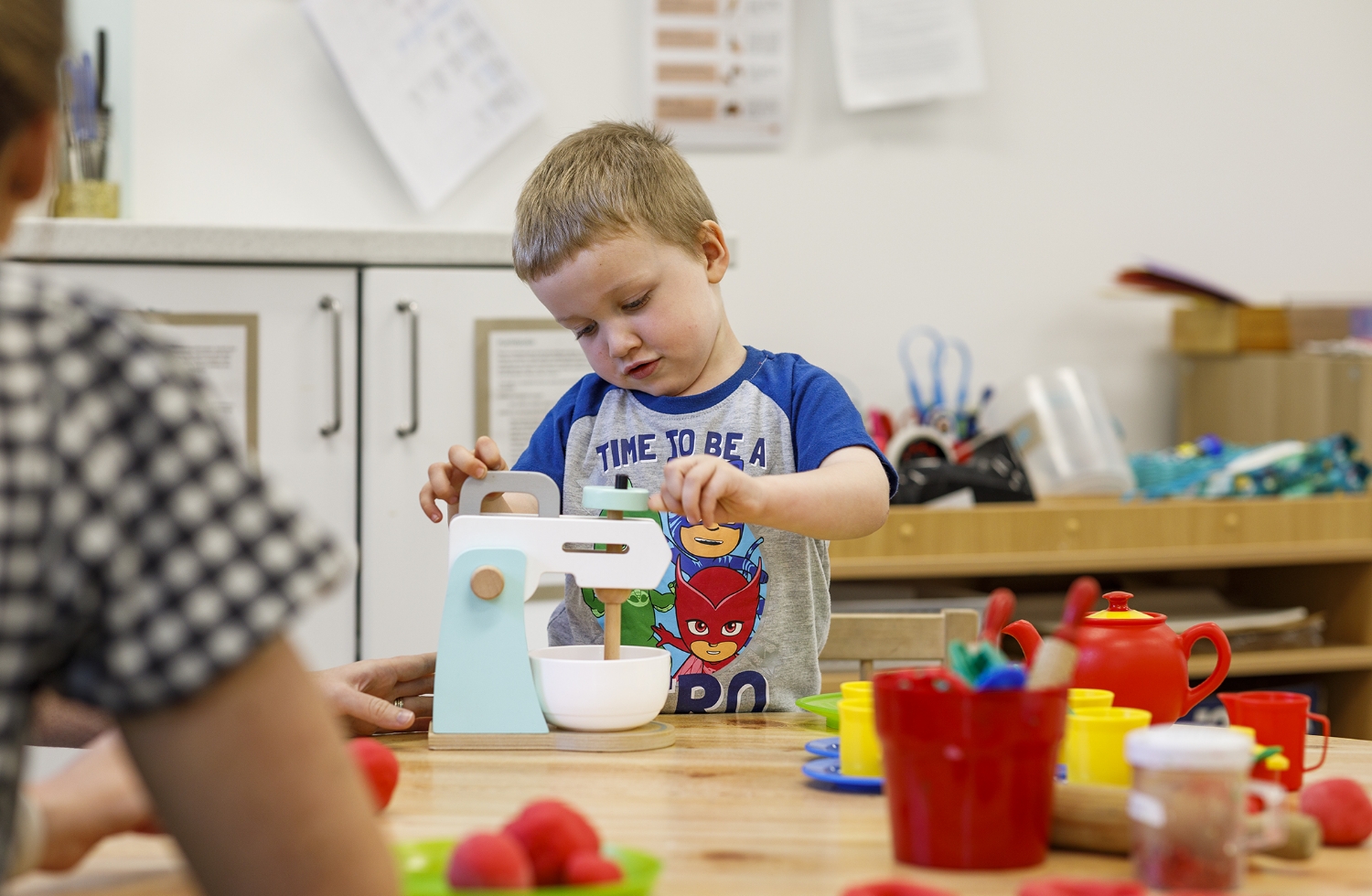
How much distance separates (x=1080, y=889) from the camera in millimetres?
576

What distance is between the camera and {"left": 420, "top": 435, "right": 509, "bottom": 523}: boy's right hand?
1.11 m

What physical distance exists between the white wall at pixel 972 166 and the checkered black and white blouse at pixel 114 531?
85.1 inches

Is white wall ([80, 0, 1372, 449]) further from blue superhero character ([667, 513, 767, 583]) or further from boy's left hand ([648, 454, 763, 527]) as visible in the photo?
boy's left hand ([648, 454, 763, 527])

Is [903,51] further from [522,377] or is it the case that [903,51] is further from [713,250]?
[713,250]

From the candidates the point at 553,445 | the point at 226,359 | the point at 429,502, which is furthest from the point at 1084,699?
the point at 226,359

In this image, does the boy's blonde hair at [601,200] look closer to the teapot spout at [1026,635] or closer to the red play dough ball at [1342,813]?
the teapot spout at [1026,635]

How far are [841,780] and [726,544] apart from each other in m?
0.46

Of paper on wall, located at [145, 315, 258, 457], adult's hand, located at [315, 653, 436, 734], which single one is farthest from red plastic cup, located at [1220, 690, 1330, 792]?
paper on wall, located at [145, 315, 258, 457]

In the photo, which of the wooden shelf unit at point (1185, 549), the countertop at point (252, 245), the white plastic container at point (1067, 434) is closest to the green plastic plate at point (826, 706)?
the wooden shelf unit at point (1185, 549)

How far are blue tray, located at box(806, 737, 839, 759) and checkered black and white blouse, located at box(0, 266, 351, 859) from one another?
554mm

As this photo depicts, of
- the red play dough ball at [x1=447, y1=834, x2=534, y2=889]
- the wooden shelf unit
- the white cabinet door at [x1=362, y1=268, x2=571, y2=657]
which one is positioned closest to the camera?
the red play dough ball at [x1=447, y1=834, x2=534, y2=889]

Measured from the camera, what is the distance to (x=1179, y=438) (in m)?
2.85

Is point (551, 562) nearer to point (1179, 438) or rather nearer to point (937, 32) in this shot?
point (937, 32)

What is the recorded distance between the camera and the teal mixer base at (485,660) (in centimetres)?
100
